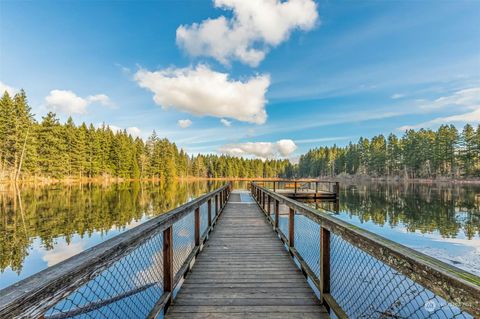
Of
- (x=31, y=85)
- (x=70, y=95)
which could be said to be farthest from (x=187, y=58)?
(x=70, y=95)

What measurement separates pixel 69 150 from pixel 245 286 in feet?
155

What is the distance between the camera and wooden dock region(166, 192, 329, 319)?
271cm

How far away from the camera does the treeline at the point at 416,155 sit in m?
51.0

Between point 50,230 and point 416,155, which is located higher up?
point 416,155

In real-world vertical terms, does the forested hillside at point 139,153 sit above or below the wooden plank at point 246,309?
above

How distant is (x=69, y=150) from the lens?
40.3 m

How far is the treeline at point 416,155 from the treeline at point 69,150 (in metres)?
55.1

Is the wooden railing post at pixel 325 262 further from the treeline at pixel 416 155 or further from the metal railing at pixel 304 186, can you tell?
the treeline at pixel 416 155

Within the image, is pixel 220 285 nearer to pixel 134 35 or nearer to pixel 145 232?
pixel 145 232

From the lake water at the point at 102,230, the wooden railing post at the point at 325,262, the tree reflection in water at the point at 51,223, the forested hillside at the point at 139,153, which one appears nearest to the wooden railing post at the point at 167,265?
the wooden railing post at the point at 325,262

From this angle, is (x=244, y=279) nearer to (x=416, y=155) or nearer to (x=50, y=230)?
(x=50, y=230)

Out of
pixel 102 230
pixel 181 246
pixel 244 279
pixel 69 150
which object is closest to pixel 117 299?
pixel 244 279

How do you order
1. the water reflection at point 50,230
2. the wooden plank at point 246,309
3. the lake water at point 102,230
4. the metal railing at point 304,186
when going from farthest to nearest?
the metal railing at point 304,186, the lake water at point 102,230, the water reflection at point 50,230, the wooden plank at point 246,309

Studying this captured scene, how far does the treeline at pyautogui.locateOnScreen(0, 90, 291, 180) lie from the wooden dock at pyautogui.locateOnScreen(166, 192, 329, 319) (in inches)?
A: 1534
